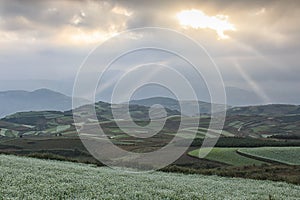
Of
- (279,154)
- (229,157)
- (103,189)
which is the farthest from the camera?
(279,154)

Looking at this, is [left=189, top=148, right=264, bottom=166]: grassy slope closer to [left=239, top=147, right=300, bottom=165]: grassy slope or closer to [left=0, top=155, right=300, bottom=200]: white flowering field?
[left=239, top=147, right=300, bottom=165]: grassy slope

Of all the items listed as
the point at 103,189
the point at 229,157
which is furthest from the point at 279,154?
the point at 103,189

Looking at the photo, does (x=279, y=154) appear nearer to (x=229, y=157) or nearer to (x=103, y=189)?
(x=229, y=157)

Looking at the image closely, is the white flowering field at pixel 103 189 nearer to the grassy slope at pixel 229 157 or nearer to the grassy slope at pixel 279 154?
the grassy slope at pixel 229 157

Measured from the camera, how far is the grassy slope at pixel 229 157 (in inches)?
2323

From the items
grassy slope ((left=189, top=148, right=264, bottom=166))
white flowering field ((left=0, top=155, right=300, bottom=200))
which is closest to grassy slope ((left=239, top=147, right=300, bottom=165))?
grassy slope ((left=189, top=148, right=264, bottom=166))

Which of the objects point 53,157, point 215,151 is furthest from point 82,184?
point 215,151

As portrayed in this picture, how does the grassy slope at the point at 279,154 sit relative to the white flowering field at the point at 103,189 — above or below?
above

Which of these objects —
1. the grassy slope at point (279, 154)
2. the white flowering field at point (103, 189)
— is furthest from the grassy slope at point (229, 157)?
the white flowering field at point (103, 189)

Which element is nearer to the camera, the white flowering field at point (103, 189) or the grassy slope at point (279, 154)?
the white flowering field at point (103, 189)

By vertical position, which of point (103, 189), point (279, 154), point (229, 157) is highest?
point (279, 154)

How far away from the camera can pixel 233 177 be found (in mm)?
41000

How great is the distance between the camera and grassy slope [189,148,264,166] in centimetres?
5901

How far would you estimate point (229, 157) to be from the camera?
212 ft
